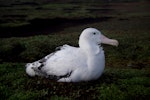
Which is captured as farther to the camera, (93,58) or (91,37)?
(91,37)

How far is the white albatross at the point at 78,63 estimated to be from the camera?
7.50 metres

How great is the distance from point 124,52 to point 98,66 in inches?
300

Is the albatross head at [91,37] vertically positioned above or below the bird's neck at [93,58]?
above

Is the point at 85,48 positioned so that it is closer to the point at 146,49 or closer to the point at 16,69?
the point at 16,69

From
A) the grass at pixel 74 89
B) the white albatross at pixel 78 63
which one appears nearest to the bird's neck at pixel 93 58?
the white albatross at pixel 78 63

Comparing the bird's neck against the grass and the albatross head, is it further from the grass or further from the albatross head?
the grass

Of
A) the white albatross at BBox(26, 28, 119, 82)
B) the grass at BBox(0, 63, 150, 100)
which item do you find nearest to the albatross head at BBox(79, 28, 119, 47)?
the white albatross at BBox(26, 28, 119, 82)

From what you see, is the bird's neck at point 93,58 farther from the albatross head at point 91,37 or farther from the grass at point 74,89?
the grass at point 74,89

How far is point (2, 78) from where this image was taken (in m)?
8.72

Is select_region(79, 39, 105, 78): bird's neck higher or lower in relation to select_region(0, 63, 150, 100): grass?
higher

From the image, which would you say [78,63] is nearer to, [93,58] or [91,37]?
[93,58]

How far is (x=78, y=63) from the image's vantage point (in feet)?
24.6

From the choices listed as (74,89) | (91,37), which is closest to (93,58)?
(91,37)

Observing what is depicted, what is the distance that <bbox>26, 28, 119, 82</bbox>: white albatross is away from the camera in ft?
24.6
